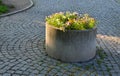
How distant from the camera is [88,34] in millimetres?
6586

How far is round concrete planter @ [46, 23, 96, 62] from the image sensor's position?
6.48 meters

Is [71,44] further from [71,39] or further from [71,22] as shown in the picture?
[71,22]

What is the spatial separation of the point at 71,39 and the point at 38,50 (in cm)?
124

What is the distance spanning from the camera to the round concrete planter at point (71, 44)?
255 inches

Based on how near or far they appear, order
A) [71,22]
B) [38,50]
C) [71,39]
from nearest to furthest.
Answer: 1. [71,39]
2. [71,22]
3. [38,50]

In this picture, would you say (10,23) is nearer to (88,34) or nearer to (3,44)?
(3,44)

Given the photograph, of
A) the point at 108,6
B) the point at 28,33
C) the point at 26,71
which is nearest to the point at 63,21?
the point at 26,71

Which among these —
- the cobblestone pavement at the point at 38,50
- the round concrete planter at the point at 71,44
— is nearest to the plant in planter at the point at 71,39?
the round concrete planter at the point at 71,44

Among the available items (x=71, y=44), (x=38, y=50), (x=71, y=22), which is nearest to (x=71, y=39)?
(x=71, y=44)

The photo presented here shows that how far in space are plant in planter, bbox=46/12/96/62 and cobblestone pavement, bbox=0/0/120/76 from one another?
0.67 ft

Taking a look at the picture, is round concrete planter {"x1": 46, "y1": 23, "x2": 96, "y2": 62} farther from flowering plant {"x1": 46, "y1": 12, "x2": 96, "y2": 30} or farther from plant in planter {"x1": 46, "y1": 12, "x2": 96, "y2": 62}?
flowering plant {"x1": 46, "y1": 12, "x2": 96, "y2": 30}

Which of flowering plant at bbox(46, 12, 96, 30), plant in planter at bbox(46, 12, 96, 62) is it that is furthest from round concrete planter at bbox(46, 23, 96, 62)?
flowering plant at bbox(46, 12, 96, 30)

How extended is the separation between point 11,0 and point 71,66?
31.5 feet

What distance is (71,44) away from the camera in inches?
256
